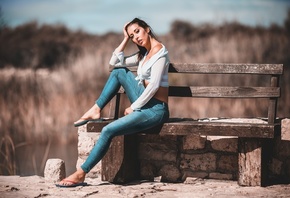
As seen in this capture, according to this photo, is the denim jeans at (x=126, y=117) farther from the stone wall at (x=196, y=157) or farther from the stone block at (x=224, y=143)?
the stone block at (x=224, y=143)

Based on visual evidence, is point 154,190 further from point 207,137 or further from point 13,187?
point 13,187

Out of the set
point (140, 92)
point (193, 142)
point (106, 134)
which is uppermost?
point (140, 92)

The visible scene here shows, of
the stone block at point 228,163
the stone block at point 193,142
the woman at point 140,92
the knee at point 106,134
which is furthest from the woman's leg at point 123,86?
the stone block at point 228,163

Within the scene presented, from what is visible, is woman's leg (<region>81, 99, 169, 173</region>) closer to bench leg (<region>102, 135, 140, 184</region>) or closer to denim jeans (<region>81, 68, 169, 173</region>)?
denim jeans (<region>81, 68, 169, 173</region>)

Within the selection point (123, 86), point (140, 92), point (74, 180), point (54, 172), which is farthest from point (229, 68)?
point (54, 172)

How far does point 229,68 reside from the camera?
6.33 metres

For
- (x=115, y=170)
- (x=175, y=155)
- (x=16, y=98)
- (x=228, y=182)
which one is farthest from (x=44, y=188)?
(x=16, y=98)

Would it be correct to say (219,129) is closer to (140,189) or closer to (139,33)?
(140,189)

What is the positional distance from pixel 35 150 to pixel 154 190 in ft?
17.9

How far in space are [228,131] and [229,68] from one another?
809mm

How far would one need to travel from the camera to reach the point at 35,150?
11.0 metres

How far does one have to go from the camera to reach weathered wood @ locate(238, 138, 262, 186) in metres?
5.97

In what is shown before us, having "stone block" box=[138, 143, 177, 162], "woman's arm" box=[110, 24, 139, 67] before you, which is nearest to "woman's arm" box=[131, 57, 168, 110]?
"woman's arm" box=[110, 24, 139, 67]

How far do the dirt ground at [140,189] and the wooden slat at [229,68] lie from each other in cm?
123
